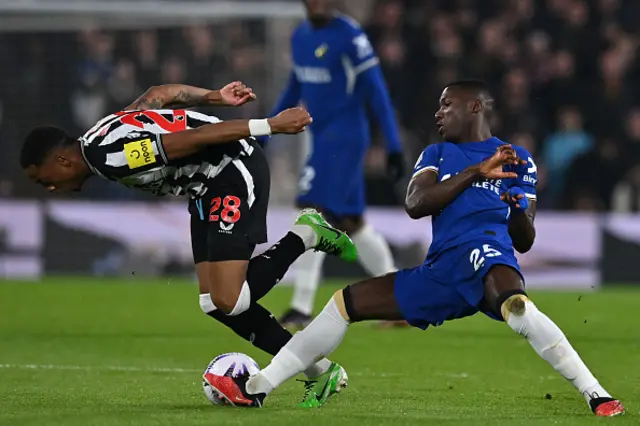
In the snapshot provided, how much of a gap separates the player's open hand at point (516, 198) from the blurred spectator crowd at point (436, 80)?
10049mm

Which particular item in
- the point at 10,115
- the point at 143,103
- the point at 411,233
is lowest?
the point at 411,233

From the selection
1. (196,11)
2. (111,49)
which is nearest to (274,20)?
(196,11)

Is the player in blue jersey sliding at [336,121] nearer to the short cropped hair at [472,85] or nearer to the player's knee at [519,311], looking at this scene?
the short cropped hair at [472,85]

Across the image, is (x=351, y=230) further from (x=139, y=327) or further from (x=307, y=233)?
(x=307, y=233)

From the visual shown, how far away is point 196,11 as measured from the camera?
56.1 feet

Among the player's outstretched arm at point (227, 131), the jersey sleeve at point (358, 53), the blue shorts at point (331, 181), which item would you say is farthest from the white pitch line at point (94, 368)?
the jersey sleeve at point (358, 53)

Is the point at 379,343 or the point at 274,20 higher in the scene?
the point at 274,20

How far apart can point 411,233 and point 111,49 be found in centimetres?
462

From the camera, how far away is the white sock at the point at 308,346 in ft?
21.0

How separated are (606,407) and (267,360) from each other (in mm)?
3544

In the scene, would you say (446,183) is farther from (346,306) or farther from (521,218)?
(346,306)

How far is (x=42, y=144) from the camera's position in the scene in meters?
6.80

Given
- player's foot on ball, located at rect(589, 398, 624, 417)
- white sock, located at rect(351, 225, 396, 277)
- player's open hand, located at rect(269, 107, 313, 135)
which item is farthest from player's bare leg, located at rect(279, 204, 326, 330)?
player's foot on ball, located at rect(589, 398, 624, 417)

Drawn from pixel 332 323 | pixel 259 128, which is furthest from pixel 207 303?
pixel 259 128
